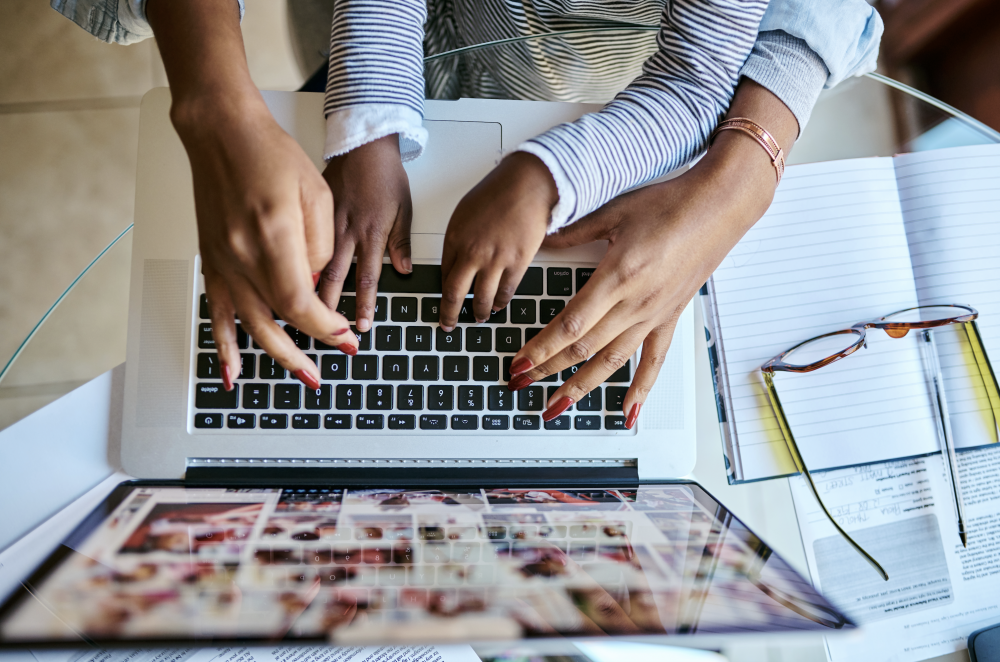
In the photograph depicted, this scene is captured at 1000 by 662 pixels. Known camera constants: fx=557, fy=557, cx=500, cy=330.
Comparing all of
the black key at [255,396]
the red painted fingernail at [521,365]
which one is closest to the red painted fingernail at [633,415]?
the red painted fingernail at [521,365]

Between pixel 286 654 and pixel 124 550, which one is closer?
pixel 124 550

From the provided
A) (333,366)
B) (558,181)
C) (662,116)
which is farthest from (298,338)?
(662,116)

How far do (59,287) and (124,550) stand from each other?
99 centimetres

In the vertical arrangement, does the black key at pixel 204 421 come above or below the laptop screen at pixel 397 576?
above

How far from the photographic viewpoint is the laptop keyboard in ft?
1.60

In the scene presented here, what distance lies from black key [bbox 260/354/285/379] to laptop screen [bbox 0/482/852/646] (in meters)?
0.11

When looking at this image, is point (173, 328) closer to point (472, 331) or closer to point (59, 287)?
point (472, 331)

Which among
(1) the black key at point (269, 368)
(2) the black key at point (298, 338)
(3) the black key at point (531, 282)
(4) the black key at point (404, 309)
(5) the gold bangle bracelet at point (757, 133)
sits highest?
(5) the gold bangle bracelet at point (757, 133)

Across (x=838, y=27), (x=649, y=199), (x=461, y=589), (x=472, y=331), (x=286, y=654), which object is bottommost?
(x=286, y=654)

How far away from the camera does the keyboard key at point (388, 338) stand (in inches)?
19.3

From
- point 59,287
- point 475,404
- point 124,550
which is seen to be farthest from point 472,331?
point 59,287

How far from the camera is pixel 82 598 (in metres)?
0.30

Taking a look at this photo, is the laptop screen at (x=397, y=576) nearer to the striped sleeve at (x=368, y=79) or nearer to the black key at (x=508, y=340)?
the black key at (x=508, y=340)

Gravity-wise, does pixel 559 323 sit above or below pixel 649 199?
below
